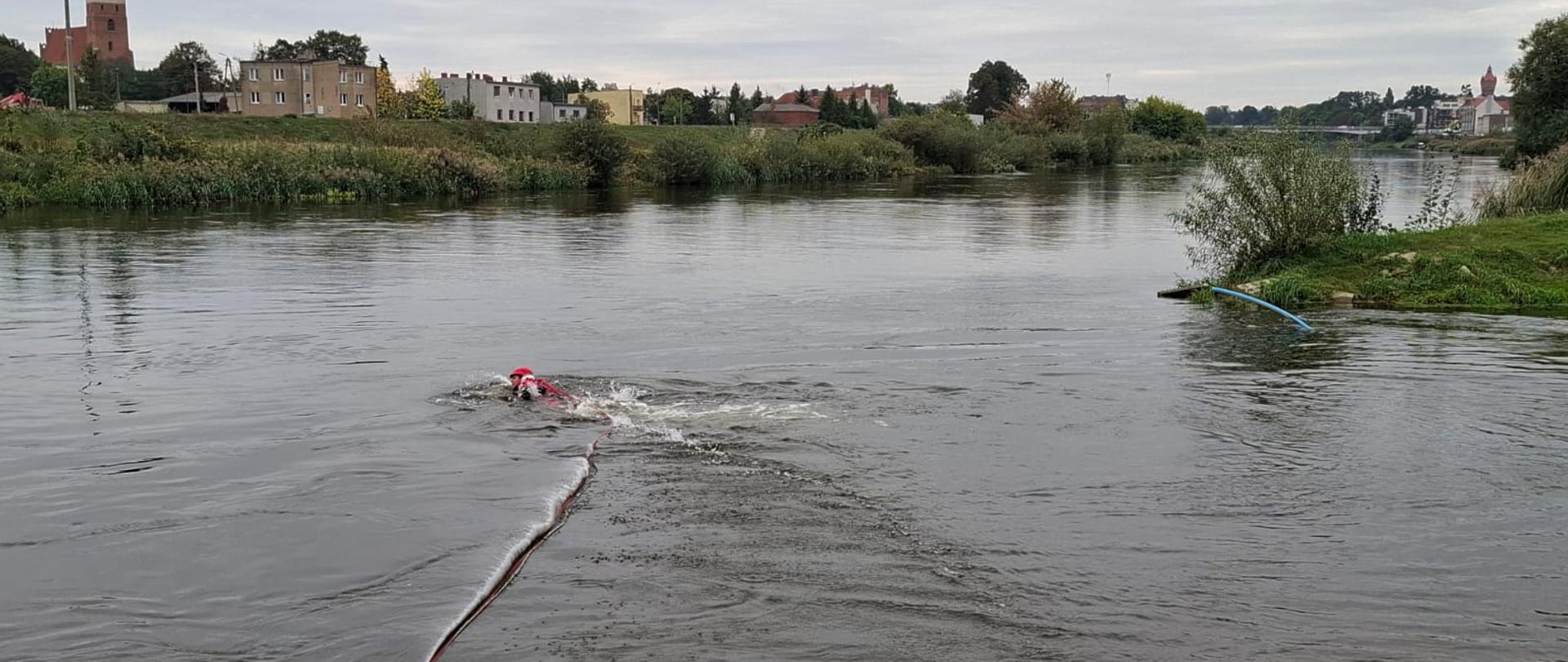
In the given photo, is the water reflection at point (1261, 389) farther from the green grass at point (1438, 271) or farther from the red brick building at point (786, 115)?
the red brick building at point (786, 115)

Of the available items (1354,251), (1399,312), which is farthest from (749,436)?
(1354,251)

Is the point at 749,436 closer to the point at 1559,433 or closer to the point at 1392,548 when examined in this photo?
the point at 1392,548

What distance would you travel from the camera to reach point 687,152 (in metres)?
55.3

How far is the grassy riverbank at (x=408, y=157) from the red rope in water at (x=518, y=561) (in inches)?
1342

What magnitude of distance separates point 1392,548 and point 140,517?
8012 mm

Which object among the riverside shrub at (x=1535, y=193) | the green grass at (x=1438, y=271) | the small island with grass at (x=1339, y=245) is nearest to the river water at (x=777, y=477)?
the green grass at (x=1438, y=271)

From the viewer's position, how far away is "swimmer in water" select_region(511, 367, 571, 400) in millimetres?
12018

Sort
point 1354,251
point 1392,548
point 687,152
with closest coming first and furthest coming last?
point 1392,548 → point 1354,251 → point 687,152

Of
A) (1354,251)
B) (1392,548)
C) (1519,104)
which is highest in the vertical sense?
(1519,104)

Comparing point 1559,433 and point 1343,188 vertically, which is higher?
point 1343,188

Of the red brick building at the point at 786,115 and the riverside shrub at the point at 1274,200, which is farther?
the red brick building at the point at 786,115

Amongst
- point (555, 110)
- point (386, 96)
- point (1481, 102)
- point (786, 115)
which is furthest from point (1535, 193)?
point (1481, 102)

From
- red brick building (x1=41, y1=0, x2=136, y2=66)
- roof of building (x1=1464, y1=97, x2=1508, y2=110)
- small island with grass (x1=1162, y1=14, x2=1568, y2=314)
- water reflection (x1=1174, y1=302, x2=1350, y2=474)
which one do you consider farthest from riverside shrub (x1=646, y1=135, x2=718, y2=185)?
roof of building (x1=1464, y1=97, x2=1508, y2=110)

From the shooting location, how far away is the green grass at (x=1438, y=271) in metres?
17.8
